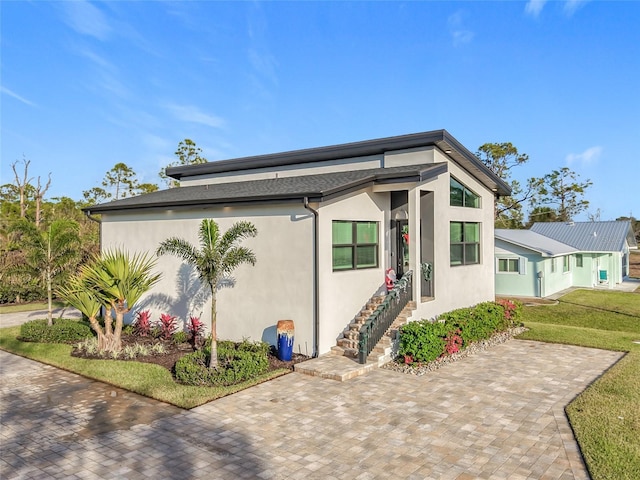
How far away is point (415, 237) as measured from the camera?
468 inches

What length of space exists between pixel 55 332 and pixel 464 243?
12.9 metres

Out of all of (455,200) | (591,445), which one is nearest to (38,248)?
(455,200)

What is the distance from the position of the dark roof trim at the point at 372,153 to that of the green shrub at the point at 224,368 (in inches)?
279

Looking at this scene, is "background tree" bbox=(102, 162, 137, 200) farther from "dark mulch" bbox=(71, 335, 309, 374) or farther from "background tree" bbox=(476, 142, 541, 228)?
"dark mulch" bbox=(71, 335, 309, 374)

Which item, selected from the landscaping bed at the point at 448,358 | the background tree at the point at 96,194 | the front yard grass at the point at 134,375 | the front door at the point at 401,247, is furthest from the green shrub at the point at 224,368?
the background tree at the point at 96,194

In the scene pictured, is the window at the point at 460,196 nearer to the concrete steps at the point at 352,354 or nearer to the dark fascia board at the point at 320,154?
the dark fascia board at the point at 320,154

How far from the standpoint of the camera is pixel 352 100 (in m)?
21.8

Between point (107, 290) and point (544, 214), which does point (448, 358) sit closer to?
point (107, 290)

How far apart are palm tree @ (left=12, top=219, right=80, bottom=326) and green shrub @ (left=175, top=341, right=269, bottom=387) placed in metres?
6.50

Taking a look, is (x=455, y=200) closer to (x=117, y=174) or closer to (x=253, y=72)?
(x=253, y=72)

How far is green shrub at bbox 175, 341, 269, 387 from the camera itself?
28.0 ft

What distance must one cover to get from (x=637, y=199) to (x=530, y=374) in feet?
264

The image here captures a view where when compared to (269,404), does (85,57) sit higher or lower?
higher

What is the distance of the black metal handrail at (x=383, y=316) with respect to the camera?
9.68 metres
